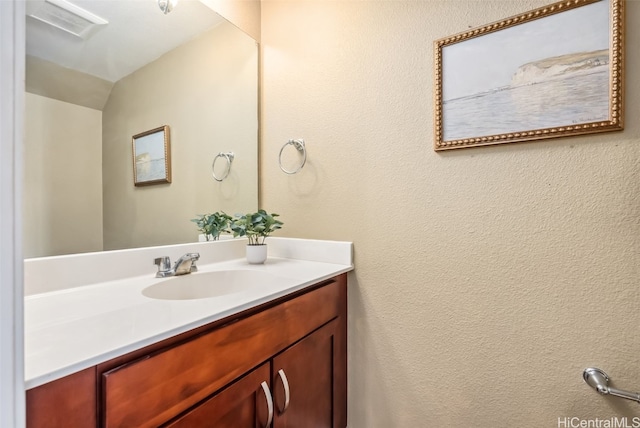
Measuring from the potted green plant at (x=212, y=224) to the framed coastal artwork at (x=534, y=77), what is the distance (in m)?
0.94

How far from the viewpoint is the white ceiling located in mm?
877

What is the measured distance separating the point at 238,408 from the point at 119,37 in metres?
1.24

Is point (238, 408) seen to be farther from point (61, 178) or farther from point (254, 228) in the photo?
point (61, 178)

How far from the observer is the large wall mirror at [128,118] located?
2.85 ft

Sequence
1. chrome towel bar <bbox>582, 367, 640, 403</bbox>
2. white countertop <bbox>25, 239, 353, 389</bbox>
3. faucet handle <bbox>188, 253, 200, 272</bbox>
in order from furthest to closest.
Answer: faucet handle <bbox>188, 253, 200, 272</bbox> → chrome towel bar <bbox>582, 367, 640, 403</bbox> → white countertop <bbox>25, 239, 353, 389</bbox>

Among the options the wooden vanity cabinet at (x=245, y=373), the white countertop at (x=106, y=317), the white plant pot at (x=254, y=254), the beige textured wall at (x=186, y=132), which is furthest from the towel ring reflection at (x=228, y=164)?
the wooden vanity cabinet at (x=245, y=373)

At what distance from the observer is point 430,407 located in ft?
3.57

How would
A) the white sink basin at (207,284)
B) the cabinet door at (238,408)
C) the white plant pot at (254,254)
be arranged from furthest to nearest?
the white plant pot at (254,254) → the white sink basin at (207,284) → the cabinet door at (238,408)

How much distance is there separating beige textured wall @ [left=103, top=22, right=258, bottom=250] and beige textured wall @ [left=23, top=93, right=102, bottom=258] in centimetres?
4

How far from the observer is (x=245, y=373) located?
0.76m

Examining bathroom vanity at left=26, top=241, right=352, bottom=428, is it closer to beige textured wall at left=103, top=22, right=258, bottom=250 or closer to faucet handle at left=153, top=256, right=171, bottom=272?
faucet handle at left=153, top=256, right=171, bottom=272

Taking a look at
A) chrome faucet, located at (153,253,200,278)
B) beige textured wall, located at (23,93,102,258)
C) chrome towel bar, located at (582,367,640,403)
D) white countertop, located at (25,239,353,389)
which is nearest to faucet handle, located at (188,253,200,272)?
chrome faucet, located at (153,253,200,278)

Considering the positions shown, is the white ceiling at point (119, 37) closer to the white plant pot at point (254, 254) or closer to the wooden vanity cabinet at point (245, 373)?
the white plant pot at point (254, 254)

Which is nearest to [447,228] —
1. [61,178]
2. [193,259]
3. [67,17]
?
[193,259]
